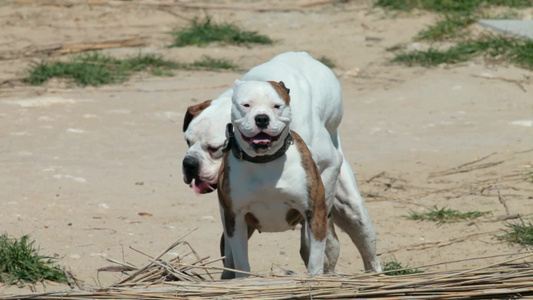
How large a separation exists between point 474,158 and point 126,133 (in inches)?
127

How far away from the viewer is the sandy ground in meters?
6.54

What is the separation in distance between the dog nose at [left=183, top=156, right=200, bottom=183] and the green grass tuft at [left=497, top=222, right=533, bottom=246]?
2.39 metres

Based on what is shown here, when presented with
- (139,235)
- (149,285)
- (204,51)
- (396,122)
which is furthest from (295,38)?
(149,285)

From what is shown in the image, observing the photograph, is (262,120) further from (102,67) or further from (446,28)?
(446,28)

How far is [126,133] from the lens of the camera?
30.0 feet

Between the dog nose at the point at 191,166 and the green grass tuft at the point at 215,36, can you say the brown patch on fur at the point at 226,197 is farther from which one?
the green grass tuft at the point at 215,36

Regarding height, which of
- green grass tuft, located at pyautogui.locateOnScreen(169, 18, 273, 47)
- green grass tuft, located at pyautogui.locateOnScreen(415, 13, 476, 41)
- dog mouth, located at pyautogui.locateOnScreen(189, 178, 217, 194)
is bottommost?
green grass tuft, located at pyautogui.locateOnScreen(169, 18, 273, 47)

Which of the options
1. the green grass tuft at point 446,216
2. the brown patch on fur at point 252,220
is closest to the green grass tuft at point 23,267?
the brown patch on fur at point 252,220

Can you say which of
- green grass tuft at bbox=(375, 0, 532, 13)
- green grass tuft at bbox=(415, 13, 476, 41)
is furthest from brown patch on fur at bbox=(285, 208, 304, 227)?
green grass tuft at bbox=(375, 0, 532, 13)

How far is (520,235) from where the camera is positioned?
250 inches

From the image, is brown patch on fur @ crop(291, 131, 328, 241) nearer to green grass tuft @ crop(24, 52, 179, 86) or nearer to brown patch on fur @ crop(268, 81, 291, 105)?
brown patch on fur @ crop(268, 81, 291, 105)

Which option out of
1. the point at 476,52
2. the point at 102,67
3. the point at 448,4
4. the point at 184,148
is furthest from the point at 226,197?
the point at 448,4

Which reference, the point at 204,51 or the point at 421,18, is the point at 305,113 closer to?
the point at 204,51

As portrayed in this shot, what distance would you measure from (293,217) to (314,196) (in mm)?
235
